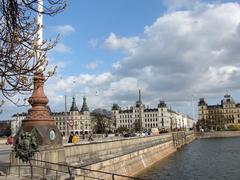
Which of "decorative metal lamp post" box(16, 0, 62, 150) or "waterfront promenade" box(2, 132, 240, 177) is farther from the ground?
"decorative metal lamp post" box(16, 0, 62, 150)

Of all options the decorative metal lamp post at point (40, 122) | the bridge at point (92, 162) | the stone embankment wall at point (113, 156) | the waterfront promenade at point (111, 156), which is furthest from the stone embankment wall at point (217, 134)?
the decorative metal lamp post at point (40, 122)

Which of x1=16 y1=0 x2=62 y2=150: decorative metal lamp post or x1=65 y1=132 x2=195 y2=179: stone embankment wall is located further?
x1=65 y1=132 x2=195 y2=179: stone embankment wall

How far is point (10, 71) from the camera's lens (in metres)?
11.5

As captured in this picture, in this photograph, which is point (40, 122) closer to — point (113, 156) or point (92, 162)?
point (92, 162)

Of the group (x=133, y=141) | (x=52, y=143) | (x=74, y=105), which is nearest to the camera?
(x=52, y=143)

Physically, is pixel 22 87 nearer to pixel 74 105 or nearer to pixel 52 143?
pixel 52 143

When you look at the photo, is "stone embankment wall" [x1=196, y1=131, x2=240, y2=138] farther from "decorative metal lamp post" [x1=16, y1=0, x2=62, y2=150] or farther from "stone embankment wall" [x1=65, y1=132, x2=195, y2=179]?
"decorative metal lamp post" [x1=16, y1=0, x2=62, y2=150]

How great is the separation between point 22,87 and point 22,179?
6767 mm

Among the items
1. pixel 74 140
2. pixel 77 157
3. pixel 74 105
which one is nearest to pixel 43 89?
pixel 77 157

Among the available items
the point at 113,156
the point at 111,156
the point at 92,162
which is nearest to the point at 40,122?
the point at 92,162

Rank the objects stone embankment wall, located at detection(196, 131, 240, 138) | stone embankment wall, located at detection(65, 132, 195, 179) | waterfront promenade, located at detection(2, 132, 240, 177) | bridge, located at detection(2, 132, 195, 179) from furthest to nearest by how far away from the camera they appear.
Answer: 1. stone embankment wall, located at detection(196, 131, 240, 138)
2. stone embankment wall, located at detection(65, 132, 195, 179)
3. waterfront promenade, located at detection(2, 132, 240, 177)
4. bridge, located at detection(2, 132, 195, 179)

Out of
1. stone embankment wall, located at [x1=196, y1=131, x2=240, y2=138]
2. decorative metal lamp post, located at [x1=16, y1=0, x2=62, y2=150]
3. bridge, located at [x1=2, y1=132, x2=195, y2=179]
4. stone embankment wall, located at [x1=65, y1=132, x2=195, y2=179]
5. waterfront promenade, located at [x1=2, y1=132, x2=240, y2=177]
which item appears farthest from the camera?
stone embankment wall, located at [x1=196, y1=131, x2=240, y2=138]

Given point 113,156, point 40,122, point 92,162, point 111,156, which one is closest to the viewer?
point 40,122

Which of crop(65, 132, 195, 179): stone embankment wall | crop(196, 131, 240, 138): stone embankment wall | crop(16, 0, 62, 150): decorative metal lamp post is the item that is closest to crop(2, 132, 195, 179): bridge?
crop(65, 132, 195, 179): stone embankment wall
